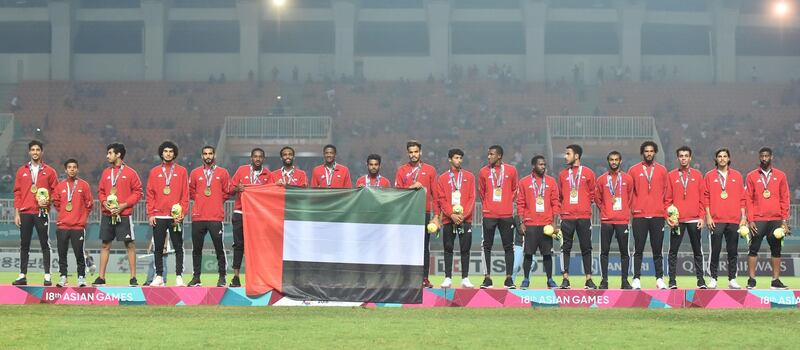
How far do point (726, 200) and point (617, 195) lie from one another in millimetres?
1696

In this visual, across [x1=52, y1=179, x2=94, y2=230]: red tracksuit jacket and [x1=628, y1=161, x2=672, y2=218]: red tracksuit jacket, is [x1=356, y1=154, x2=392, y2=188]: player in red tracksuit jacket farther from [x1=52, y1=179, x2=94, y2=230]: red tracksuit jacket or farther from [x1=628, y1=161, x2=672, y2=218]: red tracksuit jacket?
[x1=52, y1=179, x2=94, y2=230]: red tracksuit jacket

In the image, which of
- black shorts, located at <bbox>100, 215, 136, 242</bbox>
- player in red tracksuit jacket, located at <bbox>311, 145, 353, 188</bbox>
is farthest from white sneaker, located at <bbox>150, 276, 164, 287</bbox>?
player in red tracksuit jacket, located at <bbox>311, 145, 353, 188</bbox>

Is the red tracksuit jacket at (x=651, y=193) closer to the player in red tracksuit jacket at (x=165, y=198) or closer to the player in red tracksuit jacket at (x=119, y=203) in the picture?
the player in red tracksuit jacket at (x=165, y=198)

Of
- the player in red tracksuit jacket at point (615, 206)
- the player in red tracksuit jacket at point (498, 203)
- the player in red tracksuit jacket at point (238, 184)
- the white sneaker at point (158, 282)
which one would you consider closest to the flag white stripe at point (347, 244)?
the player in red tracksuit jacket at point (238, 184)

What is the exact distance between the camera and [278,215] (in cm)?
1623

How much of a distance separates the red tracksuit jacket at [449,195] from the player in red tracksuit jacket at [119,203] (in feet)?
15.0

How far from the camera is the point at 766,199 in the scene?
16969mm

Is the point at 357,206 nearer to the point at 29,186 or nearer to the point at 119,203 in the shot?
the point at 119,203

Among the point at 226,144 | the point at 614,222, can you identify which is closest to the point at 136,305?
the point at 614,222

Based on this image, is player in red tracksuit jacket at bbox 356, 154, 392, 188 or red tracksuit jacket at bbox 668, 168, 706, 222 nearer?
red tracksuit jacket at bbox 668, 168, 706, 222

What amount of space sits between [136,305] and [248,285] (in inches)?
66.0

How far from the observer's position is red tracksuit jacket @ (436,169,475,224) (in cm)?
1697

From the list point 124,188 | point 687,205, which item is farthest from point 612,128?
point 124,188

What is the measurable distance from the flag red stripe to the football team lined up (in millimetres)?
515
